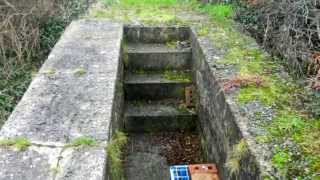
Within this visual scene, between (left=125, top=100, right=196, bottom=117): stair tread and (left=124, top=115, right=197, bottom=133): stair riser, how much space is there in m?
0.05

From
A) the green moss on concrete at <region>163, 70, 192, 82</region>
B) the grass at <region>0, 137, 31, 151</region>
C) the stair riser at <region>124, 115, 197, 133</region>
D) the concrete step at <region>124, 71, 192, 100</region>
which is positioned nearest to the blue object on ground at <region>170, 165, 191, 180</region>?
the grass at <region>0, 137, 31, 151</region>

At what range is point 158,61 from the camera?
615 centimetres

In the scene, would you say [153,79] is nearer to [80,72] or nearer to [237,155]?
[80,72]

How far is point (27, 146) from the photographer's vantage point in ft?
9.92

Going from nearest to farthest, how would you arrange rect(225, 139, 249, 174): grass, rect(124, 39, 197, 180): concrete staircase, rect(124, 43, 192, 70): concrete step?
rect(225, 139, 249, 174): grass
rect(124, 39, 197, 180): concrete staircase
rect(124, 43, 192, 70): concrete step

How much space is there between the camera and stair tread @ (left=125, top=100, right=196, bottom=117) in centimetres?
563

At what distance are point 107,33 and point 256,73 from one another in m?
2.35

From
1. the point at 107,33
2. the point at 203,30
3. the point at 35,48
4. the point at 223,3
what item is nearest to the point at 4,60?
the point at 35,48

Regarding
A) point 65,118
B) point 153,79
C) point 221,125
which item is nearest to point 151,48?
point 153,79

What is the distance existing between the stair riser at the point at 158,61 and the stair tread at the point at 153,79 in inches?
5.0

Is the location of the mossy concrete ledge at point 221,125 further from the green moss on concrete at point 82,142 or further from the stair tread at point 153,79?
the green moss on concrete at point 82,142

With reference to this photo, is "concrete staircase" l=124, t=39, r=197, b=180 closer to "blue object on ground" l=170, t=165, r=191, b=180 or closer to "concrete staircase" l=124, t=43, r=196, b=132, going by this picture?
"concrete staircase" l=124, t=43, r=196, b=132

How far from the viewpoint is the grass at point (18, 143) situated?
301 centimetres

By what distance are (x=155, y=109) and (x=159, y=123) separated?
0.22 meters
